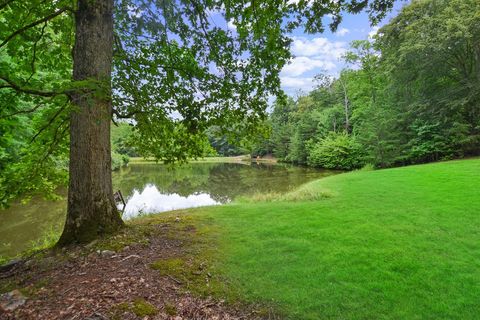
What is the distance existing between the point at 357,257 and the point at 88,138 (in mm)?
4200

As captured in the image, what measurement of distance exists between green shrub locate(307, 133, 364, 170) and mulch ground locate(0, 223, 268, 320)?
24973 mm

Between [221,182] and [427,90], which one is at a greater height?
[427,90]

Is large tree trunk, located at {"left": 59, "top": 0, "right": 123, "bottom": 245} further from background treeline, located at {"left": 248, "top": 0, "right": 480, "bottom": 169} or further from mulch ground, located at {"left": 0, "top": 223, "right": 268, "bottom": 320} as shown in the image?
background treeline, located at {"left": 248, "top": 0, "right": 480, "bottom": 169}

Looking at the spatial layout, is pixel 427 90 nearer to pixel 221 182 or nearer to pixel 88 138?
pixel 221 182

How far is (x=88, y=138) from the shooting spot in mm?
Result: 3846

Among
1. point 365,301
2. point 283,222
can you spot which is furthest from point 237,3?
point 365,301

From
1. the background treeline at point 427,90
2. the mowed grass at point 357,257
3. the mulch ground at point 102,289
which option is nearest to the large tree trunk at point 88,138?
the mulch ground at point 102,289

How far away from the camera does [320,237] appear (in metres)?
4.93

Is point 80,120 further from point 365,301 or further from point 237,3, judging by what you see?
point 365,301

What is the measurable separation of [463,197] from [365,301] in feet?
21.4

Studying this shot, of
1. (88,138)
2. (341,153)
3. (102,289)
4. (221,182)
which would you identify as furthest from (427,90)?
(102,289)

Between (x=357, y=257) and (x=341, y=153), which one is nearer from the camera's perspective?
(x=357, y=257)

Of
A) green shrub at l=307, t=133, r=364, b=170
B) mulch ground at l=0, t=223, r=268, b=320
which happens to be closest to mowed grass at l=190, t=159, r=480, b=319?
mulch ground at l=0, t=223, r=268, b=320

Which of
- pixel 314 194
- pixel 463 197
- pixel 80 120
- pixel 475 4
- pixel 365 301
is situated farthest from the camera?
pixel 475 4
